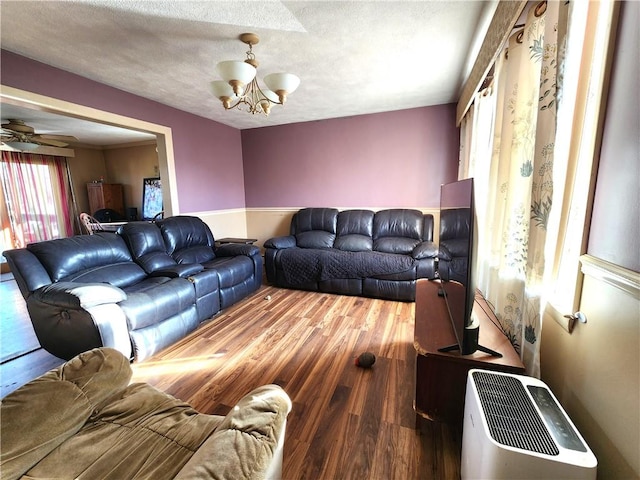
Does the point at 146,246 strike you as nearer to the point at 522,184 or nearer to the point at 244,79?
the point at 244,79

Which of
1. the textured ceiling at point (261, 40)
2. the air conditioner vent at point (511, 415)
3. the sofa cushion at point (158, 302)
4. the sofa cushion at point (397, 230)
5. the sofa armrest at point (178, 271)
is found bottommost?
the sofa cushion at point (158, 302)

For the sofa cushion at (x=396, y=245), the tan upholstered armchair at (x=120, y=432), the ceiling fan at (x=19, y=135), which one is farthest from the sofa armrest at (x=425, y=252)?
the ceiling fan at (x=19, y=135)

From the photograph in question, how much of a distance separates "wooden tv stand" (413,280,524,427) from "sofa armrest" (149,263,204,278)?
7.11 feet

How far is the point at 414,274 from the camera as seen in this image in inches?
124

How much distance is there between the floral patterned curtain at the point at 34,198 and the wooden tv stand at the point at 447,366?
23.5 ft

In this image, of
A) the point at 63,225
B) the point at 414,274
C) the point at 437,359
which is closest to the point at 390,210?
the point at 414,274

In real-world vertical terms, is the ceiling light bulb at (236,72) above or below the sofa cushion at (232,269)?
above

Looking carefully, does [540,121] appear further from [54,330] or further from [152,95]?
[152,95]

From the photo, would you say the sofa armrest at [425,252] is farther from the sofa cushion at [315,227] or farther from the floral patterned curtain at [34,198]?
the floral patterned curtain at [34,198]

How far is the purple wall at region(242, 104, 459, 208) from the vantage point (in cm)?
385

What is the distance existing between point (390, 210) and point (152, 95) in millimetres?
3324

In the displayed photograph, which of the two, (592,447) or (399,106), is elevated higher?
(399,106)

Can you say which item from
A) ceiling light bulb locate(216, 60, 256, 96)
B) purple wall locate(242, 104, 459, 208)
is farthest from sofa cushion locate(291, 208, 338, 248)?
ceiling light bulb locate(216, 60, 256, 96)

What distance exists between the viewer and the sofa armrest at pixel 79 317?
182cm
